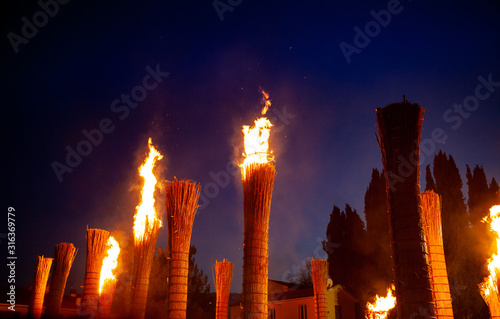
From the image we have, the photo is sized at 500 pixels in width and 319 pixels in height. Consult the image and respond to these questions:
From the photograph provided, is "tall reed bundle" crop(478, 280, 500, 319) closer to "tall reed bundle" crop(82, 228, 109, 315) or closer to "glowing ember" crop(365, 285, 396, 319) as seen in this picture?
"glowing ember" crop(365, 285, 396, 319)

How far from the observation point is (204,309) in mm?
37094

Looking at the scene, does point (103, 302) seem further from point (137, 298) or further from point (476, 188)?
point (476, 188)

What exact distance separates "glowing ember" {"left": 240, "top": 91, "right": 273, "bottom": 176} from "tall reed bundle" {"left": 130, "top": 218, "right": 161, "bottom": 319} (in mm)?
5447

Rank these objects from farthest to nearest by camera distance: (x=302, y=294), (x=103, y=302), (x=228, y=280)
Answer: (x=302, y=294), (x=103, y=302), (x=228, y=280)

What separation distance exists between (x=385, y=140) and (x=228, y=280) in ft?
35.4

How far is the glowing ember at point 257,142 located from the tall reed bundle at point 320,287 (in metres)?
9.09

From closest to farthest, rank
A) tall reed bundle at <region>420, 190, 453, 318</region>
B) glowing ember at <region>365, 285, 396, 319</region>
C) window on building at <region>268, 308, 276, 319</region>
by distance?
tall reed bundle at <region>420, 190, 453, 318</region> < glowing ember at <region>365, 285, 396, 319</region> < window on building at <region>268, 308, 276, 319</region>

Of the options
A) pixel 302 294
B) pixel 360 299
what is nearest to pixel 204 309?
pixel 302 294

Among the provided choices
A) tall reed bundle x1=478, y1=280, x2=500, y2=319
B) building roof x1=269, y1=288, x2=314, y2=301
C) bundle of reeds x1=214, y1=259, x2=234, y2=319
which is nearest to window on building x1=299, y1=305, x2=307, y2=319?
building roof x1=269, y1=288, x2=314, y2=301

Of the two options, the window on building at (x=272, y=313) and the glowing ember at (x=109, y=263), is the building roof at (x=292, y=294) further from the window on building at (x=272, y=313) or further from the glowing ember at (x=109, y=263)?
the glowing ember at (x=109, y=263)

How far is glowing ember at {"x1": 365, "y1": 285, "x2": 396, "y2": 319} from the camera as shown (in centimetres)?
2833

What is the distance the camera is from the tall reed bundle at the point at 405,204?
22.8 feet

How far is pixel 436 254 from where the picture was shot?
1160 cm

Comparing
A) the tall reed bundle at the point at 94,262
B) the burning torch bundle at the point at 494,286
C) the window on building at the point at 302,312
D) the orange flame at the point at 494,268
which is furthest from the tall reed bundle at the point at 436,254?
the window on building at the point at 302,312
